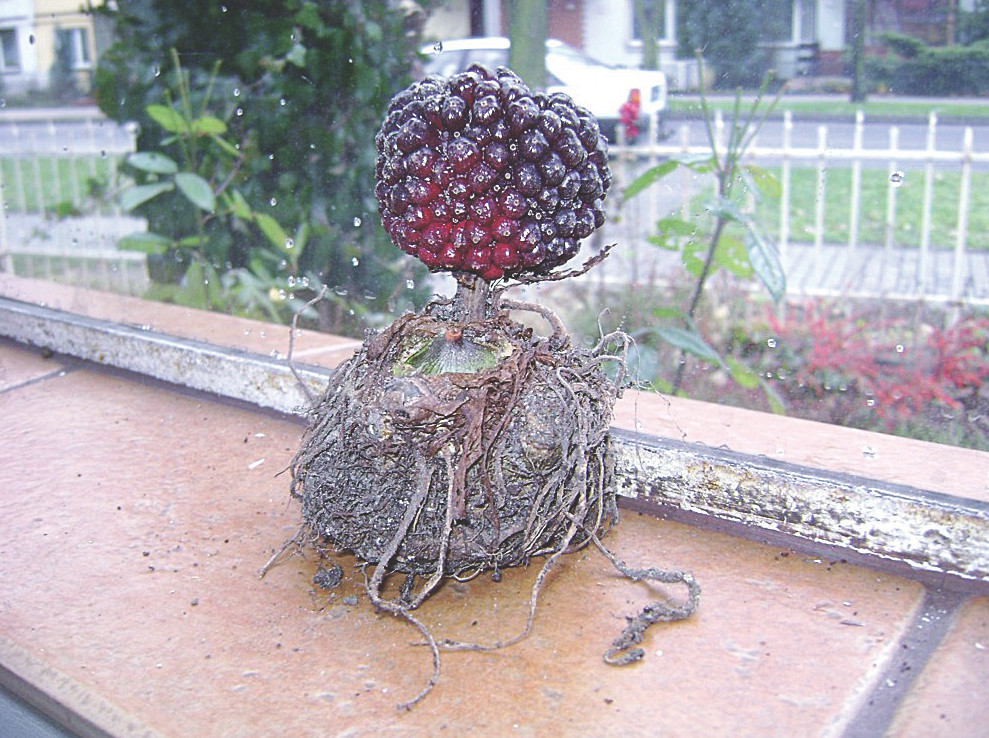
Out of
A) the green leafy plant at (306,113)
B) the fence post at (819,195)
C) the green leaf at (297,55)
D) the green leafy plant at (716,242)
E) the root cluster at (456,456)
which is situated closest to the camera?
the root cluster at (456,456)

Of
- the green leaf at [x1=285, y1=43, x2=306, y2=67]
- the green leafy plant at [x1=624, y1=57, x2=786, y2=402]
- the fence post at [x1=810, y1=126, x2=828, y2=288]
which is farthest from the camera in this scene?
the green leaf at [x1=285, y1=43, x2=306, y2=67]

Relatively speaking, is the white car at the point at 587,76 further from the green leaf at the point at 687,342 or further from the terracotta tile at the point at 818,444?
the terracotta tile at the point at 818,444

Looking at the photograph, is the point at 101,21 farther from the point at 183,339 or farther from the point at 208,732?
the point at 208,732

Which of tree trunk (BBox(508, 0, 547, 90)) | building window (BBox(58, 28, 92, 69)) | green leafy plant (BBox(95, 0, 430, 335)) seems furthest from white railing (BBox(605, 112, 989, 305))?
building window (BBox(58, 28, 92, 69))

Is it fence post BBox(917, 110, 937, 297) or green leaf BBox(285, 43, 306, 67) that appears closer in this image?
green leaf BBox(285, 43, 306, 67)

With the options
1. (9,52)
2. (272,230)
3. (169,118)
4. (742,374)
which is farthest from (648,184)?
(9,52)

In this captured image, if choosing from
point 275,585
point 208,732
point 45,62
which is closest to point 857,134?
point 275,585

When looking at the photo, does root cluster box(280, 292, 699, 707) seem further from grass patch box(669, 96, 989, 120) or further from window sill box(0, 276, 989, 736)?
grass patch box(669, 96, 989, 120)

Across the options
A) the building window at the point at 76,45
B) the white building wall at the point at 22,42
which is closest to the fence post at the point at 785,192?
the building window at the point at 76,45
